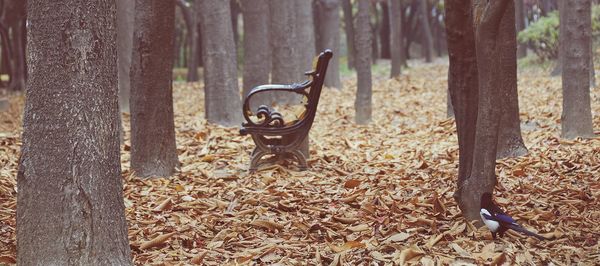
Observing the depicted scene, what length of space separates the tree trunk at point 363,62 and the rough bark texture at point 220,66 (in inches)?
88.5

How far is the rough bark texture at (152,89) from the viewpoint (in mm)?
7863

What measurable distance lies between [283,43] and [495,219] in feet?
32.8

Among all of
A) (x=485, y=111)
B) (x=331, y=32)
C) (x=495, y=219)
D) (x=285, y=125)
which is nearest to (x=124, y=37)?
(x=285, y=125)

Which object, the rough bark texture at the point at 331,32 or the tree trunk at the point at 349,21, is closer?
the rough bark texture at the point at 331,32

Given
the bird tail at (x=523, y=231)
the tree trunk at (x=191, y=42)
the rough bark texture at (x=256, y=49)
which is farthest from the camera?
the tree trunk at (x=191, y=42)

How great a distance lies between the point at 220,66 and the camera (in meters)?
12.5

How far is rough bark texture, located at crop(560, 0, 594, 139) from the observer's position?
9.55m

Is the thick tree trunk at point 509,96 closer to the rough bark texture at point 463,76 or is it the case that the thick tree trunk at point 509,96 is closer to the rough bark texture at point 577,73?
the rough bark texture at point 577,73

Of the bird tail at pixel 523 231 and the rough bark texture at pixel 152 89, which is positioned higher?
the rough bark texture at pixel 152 89

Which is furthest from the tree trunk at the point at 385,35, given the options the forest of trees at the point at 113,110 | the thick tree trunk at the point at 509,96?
the thick tree trunk at the point at 509,96

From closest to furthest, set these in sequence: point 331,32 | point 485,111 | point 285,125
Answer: point 485,111 < point 285,125 < point 331,32

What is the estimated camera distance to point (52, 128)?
4.33 metres

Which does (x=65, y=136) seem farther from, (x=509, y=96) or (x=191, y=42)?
(x=191, y=42)

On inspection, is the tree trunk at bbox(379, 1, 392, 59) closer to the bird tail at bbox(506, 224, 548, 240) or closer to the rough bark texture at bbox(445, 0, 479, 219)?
the rough bark texture at bbox(445, 0, 479, 219)
